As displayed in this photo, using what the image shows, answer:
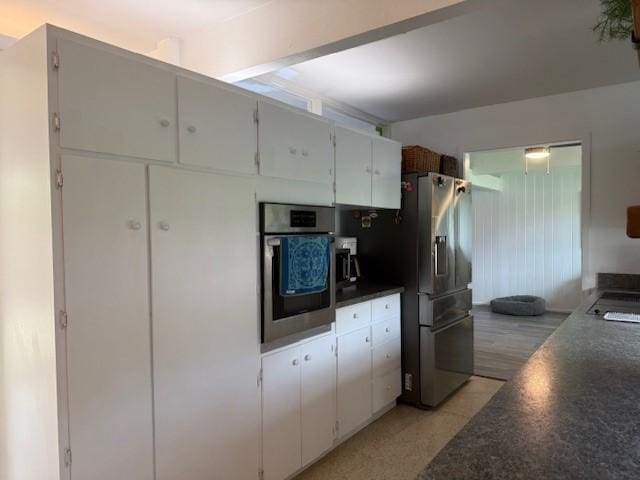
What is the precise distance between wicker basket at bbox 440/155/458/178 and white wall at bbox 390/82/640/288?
0.56 m

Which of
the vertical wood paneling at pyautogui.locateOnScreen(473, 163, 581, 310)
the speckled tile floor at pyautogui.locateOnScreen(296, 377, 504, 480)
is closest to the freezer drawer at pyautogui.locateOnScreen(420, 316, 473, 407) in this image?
the speckled tile floor at pyautogui.locateOnScreen(296, 377, 504, 480)

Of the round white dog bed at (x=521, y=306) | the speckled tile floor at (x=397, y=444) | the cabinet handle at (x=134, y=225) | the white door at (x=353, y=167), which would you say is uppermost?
the white door at (x=353, y=167)

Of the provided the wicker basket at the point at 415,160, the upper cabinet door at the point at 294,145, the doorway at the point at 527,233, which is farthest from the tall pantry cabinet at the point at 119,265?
the doorway at the point at 527,233

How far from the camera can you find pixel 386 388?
3.29 metres

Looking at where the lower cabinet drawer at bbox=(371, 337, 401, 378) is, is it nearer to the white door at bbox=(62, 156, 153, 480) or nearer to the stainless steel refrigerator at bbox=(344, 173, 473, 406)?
the stainless steel refrigerator at bbox=(344, 173, 473, 406)

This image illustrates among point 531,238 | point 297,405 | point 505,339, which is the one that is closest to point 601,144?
point 505,339

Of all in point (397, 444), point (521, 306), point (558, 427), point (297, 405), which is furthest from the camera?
point (521, 306)

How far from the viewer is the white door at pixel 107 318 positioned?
4.99 feet

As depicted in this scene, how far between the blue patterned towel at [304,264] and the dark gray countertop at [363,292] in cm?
31

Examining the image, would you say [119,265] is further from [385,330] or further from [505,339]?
[505,339]

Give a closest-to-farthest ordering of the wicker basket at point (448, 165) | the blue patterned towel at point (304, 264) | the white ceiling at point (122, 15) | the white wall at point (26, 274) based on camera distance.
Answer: the white wall at point (26, 274) → the white ceiling at point (122, 15) → the blue patterned towel at point (304, 264) → the wicker basket at point (448, 165)

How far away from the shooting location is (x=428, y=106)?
13.5ft

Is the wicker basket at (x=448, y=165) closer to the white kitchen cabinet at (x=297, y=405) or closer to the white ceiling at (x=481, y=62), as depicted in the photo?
the white ceiling at (x=481, y=62)

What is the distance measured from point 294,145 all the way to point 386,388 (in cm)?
197
